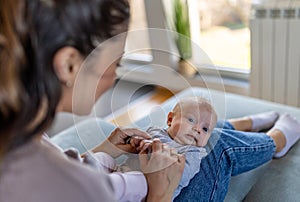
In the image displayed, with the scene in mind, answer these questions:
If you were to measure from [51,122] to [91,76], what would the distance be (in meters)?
0.12

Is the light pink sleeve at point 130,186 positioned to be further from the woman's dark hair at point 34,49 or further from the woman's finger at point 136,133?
the woman's dark hair at point 34,49

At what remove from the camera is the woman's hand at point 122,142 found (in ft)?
2.77

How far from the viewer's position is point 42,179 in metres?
0.50

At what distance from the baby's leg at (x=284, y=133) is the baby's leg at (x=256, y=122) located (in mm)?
33

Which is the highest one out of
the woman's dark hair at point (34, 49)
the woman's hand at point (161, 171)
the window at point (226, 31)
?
the woman's dark hair at point (34, 49)

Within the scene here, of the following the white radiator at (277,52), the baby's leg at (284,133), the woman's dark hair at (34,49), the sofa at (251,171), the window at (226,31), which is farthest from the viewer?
the window at (226,31)

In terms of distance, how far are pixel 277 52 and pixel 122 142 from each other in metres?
1.26

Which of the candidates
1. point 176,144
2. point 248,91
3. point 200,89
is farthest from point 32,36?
point 248,91

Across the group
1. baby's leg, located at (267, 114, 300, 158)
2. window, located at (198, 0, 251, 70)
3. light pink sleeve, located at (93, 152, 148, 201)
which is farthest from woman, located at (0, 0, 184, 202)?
window, located at (198, 0, 251, 70)

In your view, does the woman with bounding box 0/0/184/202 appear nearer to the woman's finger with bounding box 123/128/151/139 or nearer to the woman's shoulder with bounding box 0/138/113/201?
the woman's shoulder with bounding box 0/138/113/201

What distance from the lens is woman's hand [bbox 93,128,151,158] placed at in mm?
845

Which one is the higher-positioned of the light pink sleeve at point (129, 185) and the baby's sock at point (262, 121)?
the light pink sleeve at point (129, 185)

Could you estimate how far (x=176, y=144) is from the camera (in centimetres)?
84

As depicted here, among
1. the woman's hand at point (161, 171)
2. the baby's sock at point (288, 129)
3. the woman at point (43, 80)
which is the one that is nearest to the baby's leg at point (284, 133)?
the baby's sock at point (288, 129)
